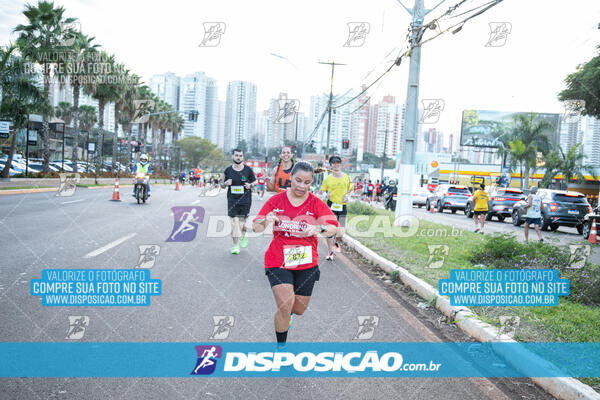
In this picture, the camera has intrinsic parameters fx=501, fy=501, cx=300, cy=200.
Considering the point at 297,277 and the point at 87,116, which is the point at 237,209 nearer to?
the point at 297,277

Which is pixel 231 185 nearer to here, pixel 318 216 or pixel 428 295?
pixel 428 295

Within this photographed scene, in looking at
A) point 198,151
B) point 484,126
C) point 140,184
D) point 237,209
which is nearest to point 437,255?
point 237,209

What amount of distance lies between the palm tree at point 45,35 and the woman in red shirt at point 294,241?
2971cm

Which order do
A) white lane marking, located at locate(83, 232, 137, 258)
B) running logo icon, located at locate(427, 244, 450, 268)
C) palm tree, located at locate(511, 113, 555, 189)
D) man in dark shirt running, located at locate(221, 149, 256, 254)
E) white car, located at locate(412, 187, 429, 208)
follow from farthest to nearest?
palm tree, located at locate(511, 113, 555, 189) < white car, located at locate(412, 187, 429, 208) < man in dark shirt running, located at locate(221, 149, 256, 254) < running logo icon, located at locate(427, 244, 450, 268) < white lane marking, located at locate(83, 232, 137, 258)

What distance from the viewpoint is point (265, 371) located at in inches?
165

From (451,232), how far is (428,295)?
8.65 m

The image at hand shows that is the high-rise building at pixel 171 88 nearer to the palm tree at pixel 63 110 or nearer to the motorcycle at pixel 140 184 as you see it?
the palm tree at pixel 63 110

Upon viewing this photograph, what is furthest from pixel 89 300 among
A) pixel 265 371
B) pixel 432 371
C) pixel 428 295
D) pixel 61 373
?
pixel 428 295

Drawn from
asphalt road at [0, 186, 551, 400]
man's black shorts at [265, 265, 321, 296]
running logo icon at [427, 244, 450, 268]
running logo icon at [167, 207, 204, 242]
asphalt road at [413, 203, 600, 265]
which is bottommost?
asphalt road at [413, 203, 600, 265]

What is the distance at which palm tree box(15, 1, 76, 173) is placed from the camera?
2998 cm

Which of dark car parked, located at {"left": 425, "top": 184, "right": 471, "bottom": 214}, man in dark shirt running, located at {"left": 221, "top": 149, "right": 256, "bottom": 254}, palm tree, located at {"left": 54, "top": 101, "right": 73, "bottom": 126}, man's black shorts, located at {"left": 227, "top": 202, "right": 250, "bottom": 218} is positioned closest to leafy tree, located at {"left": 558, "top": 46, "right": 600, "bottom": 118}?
dark car parked, located at {"left": 425, "top": 184, "right": 471, "bottom": 214}

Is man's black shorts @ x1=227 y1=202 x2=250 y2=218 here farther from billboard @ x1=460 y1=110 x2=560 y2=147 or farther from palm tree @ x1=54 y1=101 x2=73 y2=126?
palm tree @ x1=54 y1=101 x2=73 y2=126

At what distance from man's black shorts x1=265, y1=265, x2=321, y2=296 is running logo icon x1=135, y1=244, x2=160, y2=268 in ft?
13.2

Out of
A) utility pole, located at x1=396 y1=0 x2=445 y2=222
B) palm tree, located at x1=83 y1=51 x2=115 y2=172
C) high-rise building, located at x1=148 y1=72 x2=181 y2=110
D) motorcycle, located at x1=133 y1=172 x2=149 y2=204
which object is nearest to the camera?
utility pole, located at x1=396 y1=0 x2=445 y2=222
